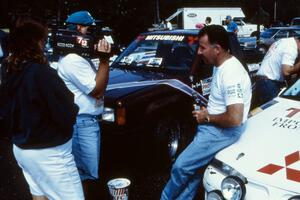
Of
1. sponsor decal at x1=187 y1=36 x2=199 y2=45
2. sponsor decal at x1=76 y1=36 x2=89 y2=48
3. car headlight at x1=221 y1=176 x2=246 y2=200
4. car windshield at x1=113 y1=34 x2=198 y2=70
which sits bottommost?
car headlight at x1=221 y1=176 x2=246 y2=200

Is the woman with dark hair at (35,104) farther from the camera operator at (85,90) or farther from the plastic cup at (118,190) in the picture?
the plastic cup at (118,190)

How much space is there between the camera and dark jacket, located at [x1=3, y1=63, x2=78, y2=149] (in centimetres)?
238

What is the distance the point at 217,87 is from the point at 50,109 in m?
1.31

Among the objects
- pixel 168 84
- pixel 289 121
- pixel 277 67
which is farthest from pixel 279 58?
pixel 289 121

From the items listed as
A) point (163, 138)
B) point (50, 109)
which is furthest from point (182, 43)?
point (50, 109)

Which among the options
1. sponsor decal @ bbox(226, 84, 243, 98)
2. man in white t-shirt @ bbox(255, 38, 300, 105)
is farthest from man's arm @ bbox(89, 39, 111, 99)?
man in white t-shirt @ bbox(255, 38, 300, 105)

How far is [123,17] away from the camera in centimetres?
2489

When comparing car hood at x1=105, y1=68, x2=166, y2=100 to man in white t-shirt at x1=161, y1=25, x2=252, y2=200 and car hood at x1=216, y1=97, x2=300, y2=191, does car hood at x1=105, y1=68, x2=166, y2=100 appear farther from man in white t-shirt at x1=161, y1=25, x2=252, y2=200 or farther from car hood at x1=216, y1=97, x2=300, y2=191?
car hood at x1=216, y1=97, x2=300, y2=191

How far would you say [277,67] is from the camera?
5.32 m

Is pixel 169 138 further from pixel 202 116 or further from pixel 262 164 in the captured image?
pixel 262 164

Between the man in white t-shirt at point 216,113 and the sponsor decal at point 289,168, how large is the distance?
0.43 m

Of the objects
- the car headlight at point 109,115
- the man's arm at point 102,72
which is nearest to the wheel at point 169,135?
the car headlight at point 109,115

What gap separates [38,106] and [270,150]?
1.56m

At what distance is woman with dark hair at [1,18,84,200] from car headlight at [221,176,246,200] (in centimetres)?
106
